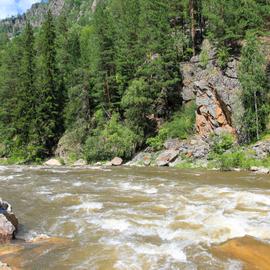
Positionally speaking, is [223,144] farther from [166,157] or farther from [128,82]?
Result: [128,82]

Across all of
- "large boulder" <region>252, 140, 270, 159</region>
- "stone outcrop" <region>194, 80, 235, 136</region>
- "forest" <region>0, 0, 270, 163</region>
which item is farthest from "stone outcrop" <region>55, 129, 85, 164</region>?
"large boulder" <region>252, 140, 270, 159</region>

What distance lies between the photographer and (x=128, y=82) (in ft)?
134

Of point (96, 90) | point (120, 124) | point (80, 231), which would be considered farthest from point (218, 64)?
point (80, 231)

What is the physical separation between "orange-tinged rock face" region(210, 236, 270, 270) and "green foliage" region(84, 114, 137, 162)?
83.9 ft

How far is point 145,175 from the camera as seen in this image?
76.6 ft

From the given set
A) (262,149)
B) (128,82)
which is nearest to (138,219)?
(262,149)

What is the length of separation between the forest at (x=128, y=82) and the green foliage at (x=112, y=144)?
10 centimetres

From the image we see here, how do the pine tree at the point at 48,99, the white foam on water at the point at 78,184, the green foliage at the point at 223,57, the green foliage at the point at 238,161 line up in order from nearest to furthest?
the white foam on water at the point at 78,184
the green foliage at the point at 238,161
the green foliage at the point at 223,57
the pine tree at the point at 48,99

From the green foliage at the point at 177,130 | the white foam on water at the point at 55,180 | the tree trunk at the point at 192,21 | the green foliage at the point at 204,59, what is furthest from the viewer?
the tree trunk at the point at 192,21

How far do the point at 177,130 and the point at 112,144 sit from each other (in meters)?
6.51

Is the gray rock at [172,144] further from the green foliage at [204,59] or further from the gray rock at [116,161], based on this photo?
the green foliage at [204,59]

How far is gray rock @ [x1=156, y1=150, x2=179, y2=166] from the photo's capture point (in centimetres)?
2986

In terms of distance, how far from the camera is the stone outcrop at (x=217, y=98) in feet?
102

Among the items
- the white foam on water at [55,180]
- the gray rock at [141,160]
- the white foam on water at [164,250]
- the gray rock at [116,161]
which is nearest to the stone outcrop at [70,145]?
the gray rock at [116,161]
